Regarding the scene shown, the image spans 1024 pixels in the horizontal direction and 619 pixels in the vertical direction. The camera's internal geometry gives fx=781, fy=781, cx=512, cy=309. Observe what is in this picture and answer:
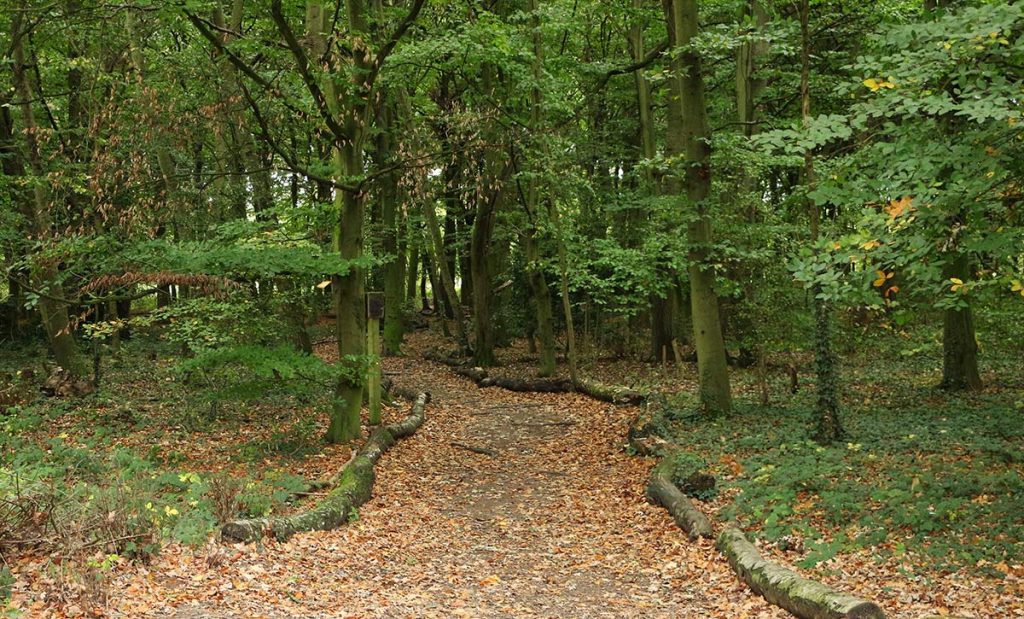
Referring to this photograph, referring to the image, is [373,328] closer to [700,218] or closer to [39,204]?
[700,218]

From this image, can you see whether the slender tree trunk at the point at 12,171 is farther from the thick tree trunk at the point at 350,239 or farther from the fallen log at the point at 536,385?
the fallen log at the point at 536,385

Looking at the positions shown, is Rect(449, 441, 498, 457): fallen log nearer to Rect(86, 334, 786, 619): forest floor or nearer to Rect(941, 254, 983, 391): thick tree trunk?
Rect(86, 334, 786, 619): forest floor

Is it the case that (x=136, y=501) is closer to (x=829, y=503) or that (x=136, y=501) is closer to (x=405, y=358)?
(x=829, y=503)

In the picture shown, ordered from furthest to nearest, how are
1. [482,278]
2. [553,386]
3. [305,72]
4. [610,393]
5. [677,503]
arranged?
1. [482,278]
2. [553,386]
3. [610,393]
4. [305,72]
5. [677,503]

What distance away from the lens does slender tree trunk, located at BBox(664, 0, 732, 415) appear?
1255 centimetres

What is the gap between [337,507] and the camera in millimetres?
8961

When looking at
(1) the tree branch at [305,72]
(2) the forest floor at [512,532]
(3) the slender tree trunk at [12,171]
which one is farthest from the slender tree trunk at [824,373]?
(3) the slender tree trunk at [12,171]

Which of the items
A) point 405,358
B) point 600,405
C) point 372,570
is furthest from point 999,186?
point 405,358

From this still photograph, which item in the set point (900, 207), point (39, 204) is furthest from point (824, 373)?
point (39, 204)

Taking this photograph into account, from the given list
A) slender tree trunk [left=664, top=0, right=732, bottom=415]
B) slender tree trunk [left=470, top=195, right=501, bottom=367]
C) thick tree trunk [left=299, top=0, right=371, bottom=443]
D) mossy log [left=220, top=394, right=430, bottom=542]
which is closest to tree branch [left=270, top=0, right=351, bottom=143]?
thick tree trunk [left=299, top=0, right=371, bottom=443]

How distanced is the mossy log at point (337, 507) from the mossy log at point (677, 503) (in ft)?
12.3

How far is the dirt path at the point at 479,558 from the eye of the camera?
632 centimetres

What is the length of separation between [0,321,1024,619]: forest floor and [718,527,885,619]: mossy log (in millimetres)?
150

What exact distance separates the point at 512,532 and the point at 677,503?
1998 mm
